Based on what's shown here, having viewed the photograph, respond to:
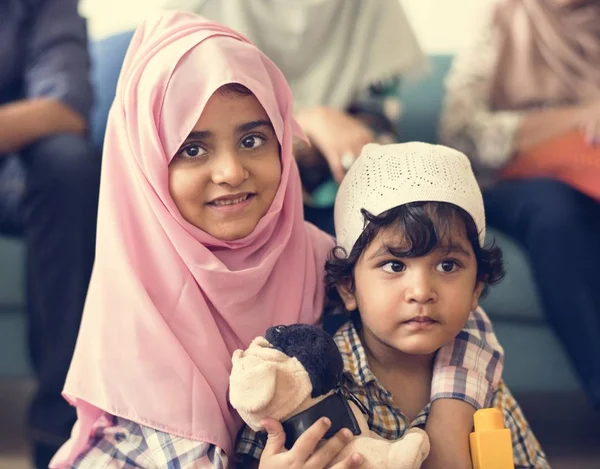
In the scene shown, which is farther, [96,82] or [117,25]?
[117,25]

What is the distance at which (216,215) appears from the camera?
1029 millimetres

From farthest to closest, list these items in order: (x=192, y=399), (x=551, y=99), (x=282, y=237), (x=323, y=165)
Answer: (x=551, y=99), (x=323, y=165), (x=282, y=237), (x=192, y=399)

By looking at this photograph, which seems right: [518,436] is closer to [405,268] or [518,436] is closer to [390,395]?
[390,395]

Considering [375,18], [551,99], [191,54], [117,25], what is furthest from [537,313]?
[117,25]

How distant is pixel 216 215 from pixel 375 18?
3.05 feet

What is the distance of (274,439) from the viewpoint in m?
0.86

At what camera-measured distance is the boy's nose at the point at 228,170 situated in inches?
38.8

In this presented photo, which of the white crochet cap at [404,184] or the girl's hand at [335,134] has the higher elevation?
the girl's hand at [335,134]

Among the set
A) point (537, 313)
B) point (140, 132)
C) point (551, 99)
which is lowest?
point (537, 313)

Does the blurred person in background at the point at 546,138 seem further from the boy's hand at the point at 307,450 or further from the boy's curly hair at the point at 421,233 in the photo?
the boy's hand at the point at 307,450

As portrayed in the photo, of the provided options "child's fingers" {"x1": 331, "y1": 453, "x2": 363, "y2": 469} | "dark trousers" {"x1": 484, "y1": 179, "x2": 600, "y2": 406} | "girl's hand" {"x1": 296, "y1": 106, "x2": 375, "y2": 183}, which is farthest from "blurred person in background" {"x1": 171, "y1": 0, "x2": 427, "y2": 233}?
"child's fingers" {"x1": 331, "y1": 453, "x2": 363, "y2": 469}

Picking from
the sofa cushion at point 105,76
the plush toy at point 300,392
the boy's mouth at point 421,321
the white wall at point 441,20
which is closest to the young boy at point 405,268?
the boy's mouth at point 421,321

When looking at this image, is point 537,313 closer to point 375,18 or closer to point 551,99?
point 551,99

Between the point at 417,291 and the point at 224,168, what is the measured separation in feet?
0.98
